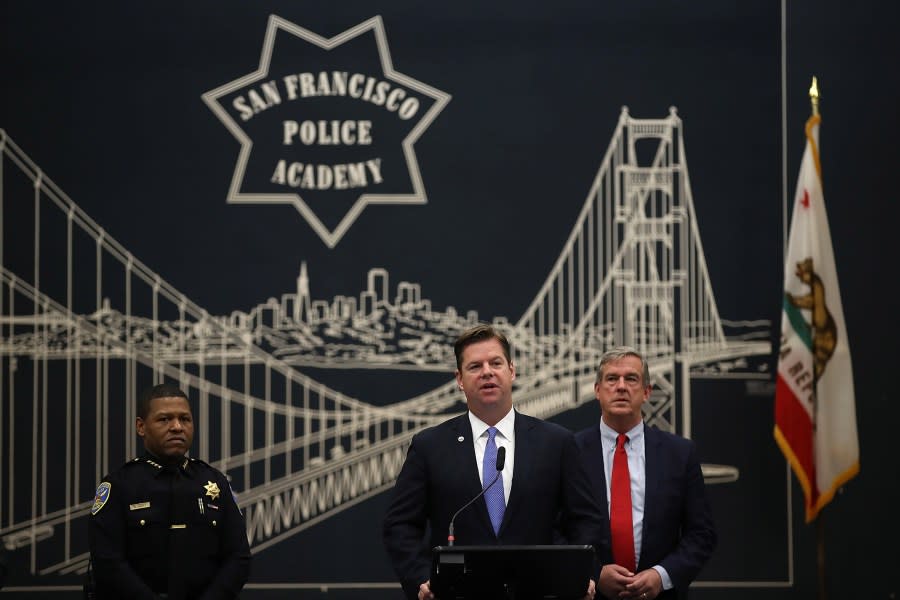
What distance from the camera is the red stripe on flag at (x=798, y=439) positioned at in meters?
4.54

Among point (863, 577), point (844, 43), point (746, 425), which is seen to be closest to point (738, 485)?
point (746, 425)

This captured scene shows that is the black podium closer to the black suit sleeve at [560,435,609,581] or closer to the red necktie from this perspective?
the black suit sleeve at [560,435,609,581]

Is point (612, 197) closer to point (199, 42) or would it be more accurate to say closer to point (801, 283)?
point (801, 283)

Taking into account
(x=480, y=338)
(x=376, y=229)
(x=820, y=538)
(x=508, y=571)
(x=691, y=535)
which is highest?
(x=376, y=229)

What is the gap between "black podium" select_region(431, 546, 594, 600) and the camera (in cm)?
259

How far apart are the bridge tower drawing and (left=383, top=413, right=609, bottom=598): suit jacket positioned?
1877 mm

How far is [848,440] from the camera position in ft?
14.9

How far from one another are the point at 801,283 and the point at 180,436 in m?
2.58

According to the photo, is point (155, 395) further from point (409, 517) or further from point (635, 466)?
point (635, 466)

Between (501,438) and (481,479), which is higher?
(501,438)

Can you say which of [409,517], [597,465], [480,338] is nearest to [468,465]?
[409,517]

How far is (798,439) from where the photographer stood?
4.56m

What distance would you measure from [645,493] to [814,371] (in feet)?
4.51

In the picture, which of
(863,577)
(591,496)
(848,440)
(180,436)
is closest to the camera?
(591,496)
